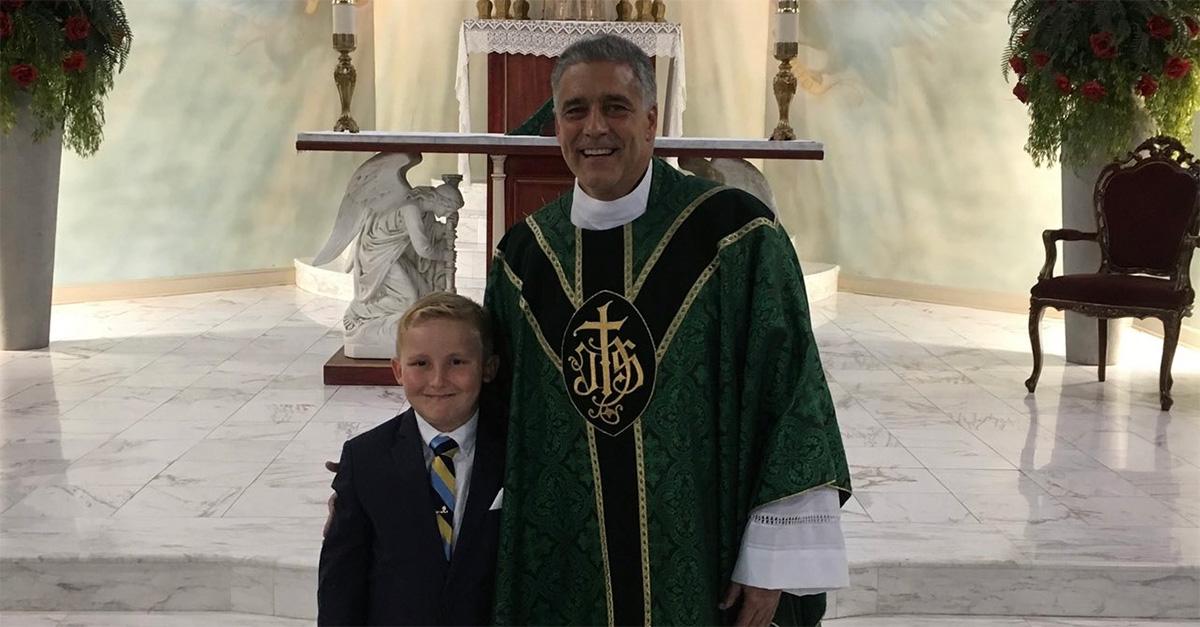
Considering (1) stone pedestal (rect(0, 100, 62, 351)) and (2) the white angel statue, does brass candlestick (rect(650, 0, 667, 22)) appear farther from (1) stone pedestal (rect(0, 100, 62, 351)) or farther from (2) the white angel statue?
(1) stone pedestal (rect(0, 100, 62, 351))

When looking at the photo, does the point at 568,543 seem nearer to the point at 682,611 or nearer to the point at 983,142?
the point at 682,611

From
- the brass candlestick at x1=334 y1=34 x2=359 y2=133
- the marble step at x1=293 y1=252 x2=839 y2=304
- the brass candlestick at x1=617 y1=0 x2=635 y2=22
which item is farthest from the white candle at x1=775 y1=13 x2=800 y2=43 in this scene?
the brass candlestick at x1=617 y1=0 x2=635 y2=22

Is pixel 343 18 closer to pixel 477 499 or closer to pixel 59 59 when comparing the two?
pixel 59 59

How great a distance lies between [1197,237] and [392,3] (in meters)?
6.20

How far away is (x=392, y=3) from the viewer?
1005 cm

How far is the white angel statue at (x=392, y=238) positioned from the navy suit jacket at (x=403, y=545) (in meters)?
3.90

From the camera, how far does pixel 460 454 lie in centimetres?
221

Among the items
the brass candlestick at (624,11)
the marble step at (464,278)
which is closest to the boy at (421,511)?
the marble step at (464,278)

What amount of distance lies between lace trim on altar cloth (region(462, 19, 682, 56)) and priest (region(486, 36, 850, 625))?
7.34 meters

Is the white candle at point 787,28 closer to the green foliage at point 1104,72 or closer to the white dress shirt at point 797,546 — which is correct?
the green foliage at point 1104,72

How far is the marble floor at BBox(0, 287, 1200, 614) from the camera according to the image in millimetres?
3859

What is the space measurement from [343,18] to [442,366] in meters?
4.27

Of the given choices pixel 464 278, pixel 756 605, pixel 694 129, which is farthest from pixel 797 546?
pixel 694 129

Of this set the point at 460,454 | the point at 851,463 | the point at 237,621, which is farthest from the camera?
the point at 851,463
